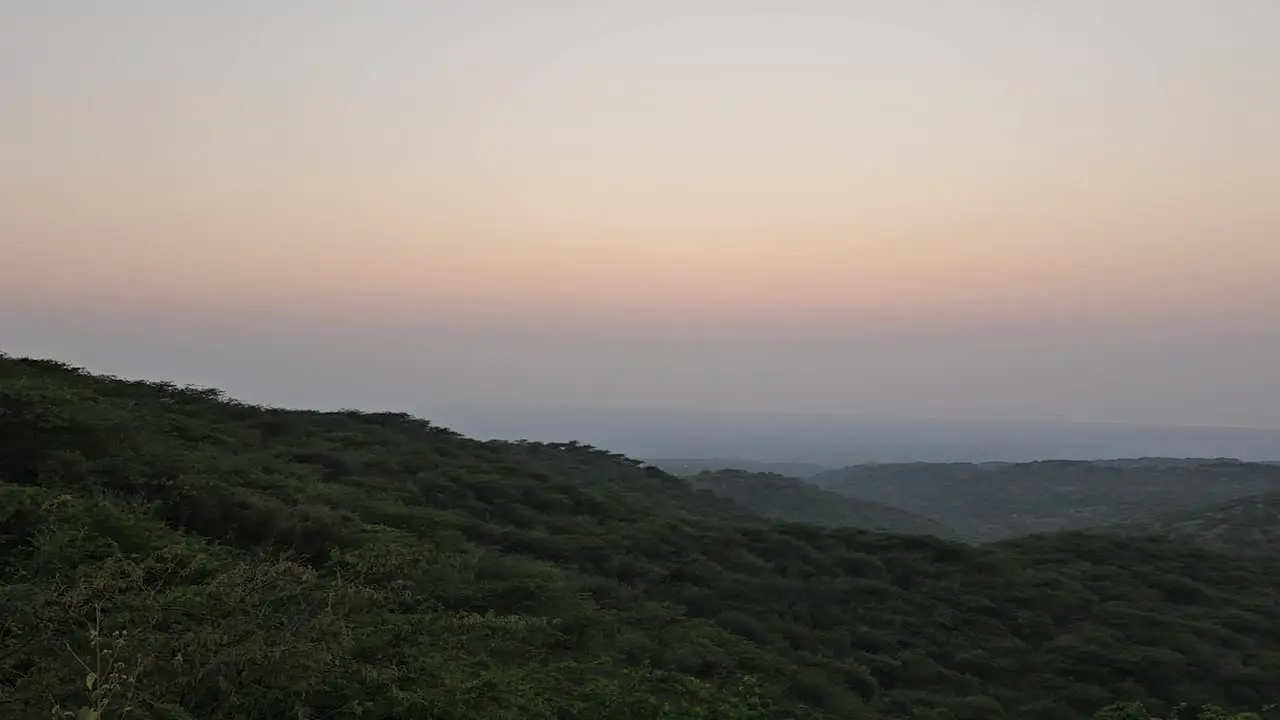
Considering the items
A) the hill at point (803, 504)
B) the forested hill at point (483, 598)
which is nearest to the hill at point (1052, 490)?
the hill at point (803, 504)

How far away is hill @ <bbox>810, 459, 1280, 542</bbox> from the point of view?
66938 mm

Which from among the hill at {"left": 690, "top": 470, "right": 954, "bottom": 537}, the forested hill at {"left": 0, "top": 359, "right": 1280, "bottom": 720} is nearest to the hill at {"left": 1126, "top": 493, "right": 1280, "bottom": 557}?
the forested hill at {"left": 0, "top": 359, "right": 1280, "bottom": 720}

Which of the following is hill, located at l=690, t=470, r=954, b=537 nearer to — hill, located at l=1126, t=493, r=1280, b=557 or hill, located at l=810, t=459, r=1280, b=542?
hill, located at l=810, t=459, r=1280, b=542

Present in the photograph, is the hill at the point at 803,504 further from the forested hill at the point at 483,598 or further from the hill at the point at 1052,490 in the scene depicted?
the forested hill at the point at 483,598

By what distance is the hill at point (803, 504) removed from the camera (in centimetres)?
5756

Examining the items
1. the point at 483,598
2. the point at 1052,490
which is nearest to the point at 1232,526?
the point at 483,598

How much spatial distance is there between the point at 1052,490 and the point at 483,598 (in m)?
92.6

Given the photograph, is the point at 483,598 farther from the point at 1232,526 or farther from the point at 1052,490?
the point at 1052,490

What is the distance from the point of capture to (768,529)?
22.0 metres

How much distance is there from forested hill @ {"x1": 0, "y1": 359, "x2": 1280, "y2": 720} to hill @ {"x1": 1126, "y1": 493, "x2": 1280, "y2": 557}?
13.8 metres

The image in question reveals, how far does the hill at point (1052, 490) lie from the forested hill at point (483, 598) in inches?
1709

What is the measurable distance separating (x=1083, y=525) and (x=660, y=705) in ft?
213

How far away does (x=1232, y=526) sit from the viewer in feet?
129

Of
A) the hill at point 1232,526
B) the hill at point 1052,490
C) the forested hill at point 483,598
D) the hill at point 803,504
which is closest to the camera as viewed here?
the forested hill at point 483,598
